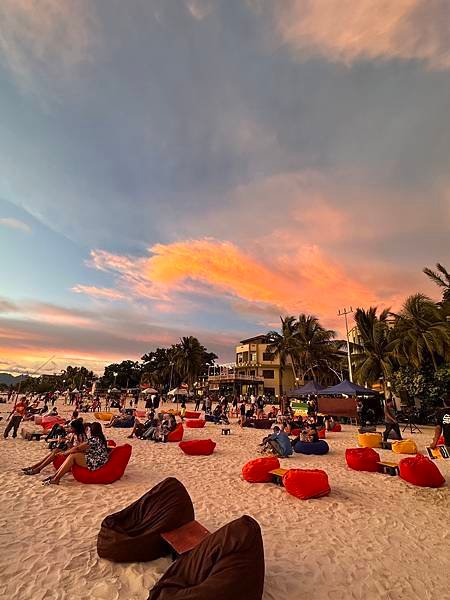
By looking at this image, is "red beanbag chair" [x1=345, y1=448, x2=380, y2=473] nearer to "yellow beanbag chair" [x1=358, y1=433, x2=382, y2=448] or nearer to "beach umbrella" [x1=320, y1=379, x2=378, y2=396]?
"yellow beanbag chair" [x1=358, y1=433, x2=382, y2=448]

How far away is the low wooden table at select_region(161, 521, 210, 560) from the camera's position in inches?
154

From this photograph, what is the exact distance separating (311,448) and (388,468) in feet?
10.0

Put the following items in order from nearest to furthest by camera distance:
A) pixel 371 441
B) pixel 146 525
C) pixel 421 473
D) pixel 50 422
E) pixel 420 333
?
pixel 146 525, pixel 421 473, pixel 371 441, pixel 50 422, pixel 420 333

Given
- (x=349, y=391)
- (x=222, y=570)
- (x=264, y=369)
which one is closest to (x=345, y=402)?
(x=349, y=391)

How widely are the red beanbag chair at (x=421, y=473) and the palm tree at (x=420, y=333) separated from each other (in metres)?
15.9

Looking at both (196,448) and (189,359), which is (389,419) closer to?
(196,448)

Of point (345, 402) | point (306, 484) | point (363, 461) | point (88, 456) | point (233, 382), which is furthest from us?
point (233, 382)

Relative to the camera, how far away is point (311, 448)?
11.4m

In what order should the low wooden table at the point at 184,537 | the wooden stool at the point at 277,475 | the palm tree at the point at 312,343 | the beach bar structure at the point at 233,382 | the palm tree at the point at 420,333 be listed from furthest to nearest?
the beach bar structure at the point at 233,382
the palm tree at the point at 312,343
the palm tree at the point at 420,333
the wooden stool at the point at 277,475
the low wooden table at the point at 184,537

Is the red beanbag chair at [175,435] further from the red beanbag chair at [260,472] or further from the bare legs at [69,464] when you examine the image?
the bare legs at [69,464]

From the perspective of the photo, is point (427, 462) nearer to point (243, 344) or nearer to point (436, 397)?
point (436, 397)

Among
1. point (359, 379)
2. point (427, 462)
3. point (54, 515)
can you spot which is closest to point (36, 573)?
point (54, 515)

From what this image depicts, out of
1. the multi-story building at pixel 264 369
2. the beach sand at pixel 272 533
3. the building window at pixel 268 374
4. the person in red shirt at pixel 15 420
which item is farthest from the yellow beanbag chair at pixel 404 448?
the building window at pixel 268 374

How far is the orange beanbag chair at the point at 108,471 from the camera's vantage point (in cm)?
706
